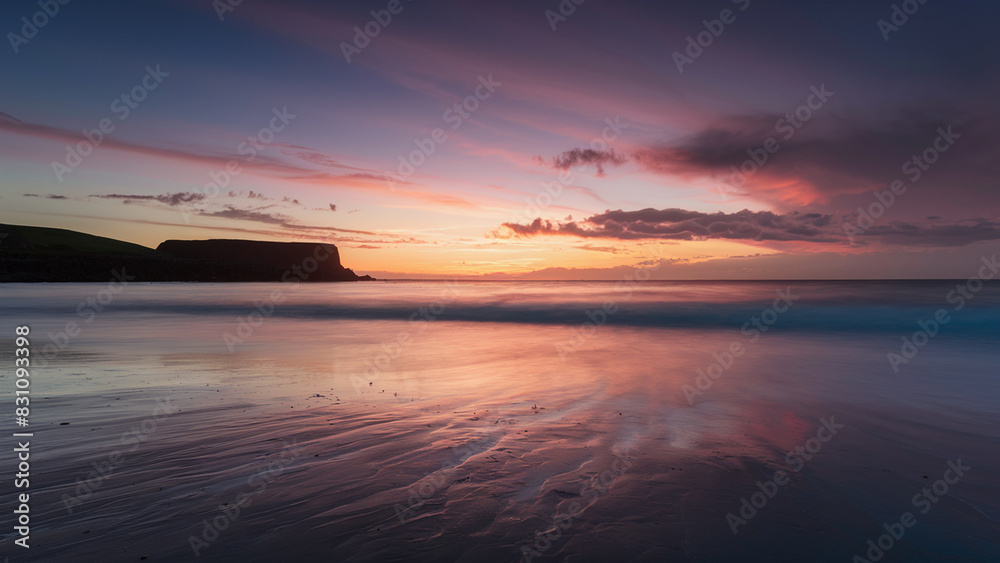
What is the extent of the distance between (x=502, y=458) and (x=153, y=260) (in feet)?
445

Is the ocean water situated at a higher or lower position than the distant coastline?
lower

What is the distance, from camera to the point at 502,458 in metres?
5.30

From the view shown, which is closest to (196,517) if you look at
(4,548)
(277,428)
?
(4,548)

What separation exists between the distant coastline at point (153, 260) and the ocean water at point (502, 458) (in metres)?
104

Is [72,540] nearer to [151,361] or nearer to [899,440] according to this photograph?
[899,440]

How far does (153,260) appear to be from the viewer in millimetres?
110750

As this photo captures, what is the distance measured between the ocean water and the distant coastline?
10352 cm

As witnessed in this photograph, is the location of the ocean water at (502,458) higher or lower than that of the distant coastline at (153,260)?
lower

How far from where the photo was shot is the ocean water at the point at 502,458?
3.60 m

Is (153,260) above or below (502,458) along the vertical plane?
above

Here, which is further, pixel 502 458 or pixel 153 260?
pixel 153 260

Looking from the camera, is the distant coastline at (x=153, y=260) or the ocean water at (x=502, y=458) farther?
the distant coastline at (x=153, y=260)

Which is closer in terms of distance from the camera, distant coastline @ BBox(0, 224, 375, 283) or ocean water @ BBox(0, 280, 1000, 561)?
ocean water @ BBox(0, 280, 1000, 561)

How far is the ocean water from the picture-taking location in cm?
360
